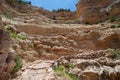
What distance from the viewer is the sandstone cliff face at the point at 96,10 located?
29.0m

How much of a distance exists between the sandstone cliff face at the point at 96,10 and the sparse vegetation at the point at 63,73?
65.2 feet

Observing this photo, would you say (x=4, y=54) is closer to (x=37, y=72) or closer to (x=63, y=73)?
(x=37, y=72)

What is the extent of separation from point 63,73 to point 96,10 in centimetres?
2206

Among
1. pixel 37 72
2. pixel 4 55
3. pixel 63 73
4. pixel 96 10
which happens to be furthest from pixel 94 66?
pixel 96 10

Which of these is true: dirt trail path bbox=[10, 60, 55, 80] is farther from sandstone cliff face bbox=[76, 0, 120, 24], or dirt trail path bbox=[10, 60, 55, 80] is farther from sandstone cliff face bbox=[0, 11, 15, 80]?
sandstone cliff face bbox=[76, 0, 120, 24]

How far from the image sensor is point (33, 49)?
15852 mm

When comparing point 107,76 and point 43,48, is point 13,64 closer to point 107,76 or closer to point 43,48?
point 107,76

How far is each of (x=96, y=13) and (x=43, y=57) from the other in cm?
1544

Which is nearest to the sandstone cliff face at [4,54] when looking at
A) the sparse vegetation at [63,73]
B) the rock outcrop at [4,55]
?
the rock outcrop at [4,55]

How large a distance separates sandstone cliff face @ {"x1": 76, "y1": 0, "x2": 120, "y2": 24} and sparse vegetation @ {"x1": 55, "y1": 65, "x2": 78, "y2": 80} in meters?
19.9

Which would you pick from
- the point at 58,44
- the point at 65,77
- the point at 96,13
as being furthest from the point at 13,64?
the point at 96,13

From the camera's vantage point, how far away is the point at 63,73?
9.02 meters

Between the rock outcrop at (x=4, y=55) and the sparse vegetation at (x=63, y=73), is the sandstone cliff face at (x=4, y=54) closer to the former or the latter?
the rock outcrop at (x=4, y=55)

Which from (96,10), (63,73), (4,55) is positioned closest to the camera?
(4,55)
